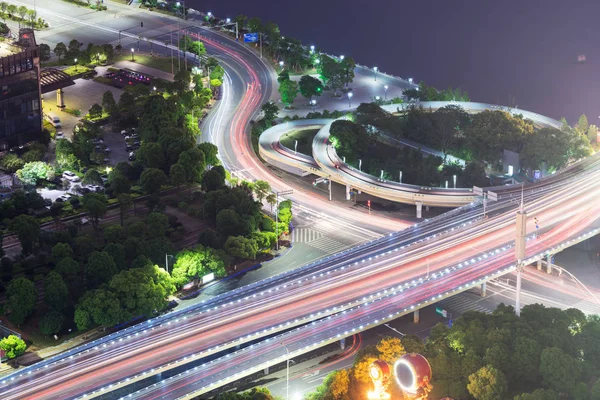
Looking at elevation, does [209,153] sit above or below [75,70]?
below

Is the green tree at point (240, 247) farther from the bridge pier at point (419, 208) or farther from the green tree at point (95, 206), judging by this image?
the bridge pier at point (419, 208)

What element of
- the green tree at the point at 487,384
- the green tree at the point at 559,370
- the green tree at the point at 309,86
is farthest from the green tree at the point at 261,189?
the green tree at the point at 559,370

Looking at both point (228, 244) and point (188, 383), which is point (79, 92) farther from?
point (188, 383)

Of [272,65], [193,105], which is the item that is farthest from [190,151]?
[272,65]

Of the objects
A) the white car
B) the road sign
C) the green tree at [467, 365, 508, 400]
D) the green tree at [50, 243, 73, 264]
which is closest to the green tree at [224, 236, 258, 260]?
the green tree at [50, 243, 73, 264]

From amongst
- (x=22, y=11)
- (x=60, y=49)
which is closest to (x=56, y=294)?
(x=60, y=49)

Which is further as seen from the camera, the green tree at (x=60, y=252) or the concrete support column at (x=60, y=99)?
the concrete support column at (x=60, y=99)

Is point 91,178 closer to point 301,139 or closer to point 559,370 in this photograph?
point 301,139
